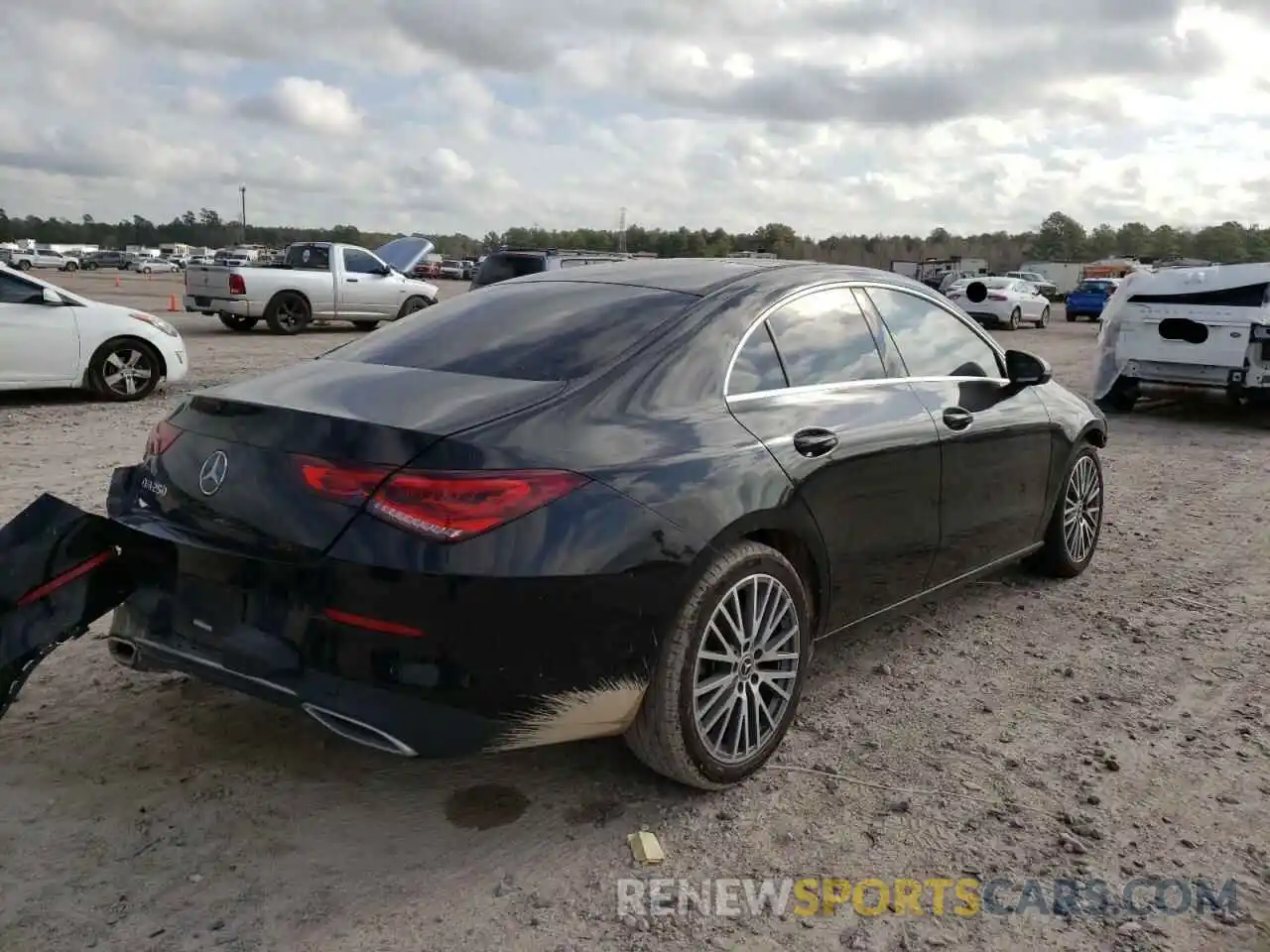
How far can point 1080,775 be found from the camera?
136 inches

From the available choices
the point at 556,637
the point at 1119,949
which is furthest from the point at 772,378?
the point at 1119,949

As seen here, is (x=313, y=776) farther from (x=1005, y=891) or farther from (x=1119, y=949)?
(x=1119, y=949)

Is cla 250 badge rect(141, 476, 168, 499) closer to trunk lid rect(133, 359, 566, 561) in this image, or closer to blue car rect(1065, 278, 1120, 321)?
trunk lid rect(133, 359, 566, 561)

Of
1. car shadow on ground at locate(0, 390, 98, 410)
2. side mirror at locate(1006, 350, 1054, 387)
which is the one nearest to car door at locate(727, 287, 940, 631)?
side mirror at locate(1006, 350, 1054, 387)

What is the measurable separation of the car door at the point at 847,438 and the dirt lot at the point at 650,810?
525 millimetres

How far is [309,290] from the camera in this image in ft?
63.8

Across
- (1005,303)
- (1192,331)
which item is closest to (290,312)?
(1192,331)

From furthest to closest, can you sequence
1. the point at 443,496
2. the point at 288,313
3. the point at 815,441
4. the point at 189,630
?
the point at 288,313, the point at 815,441, the point at 189,630, the point at 443,496

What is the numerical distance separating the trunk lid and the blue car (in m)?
34.1

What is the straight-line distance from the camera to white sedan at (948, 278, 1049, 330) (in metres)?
28.6

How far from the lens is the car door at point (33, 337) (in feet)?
31.9

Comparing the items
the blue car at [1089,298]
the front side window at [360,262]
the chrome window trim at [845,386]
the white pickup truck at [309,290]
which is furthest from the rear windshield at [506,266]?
the blue car at [1089,298]

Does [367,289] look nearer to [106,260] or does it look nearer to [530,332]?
[530,332]

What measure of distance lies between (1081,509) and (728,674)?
306 cm
